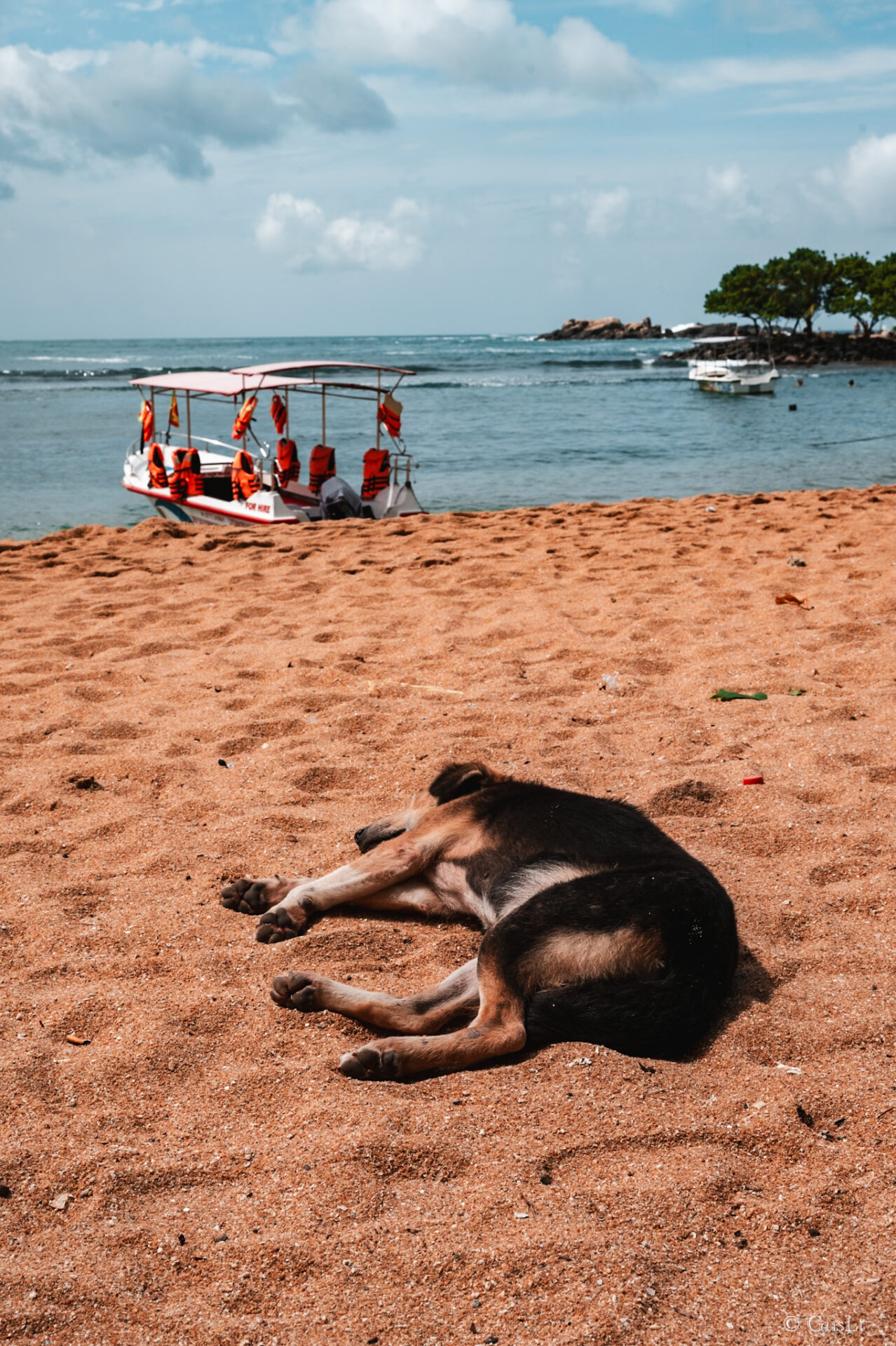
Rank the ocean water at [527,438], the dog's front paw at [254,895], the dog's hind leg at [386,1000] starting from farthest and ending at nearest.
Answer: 1. the ocean water at [527,438]
2. the dog's front paw at [254,895]
3. the dog's hind leg at [386,1000]

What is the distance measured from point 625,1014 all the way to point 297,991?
101 cm

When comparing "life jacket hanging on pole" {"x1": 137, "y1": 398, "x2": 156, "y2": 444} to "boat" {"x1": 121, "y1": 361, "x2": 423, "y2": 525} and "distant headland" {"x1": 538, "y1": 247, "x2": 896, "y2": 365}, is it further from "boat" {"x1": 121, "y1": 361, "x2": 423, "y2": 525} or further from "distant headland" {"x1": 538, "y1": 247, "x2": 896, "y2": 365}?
"distant headland" {"x1": 538, "y1": 247, "x2": 896, "y2": 365}

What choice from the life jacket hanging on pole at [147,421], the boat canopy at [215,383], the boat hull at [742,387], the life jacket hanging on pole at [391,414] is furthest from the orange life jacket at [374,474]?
the boat hull at [742,387]

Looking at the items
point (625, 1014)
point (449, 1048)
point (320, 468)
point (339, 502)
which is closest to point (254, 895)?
point (449, 1048)

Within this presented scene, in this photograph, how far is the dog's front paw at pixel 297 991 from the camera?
3.04 m

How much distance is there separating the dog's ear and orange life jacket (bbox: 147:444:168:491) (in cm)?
1260

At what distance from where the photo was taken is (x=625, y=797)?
4.44 metres

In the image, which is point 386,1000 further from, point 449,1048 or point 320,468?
point 320,468

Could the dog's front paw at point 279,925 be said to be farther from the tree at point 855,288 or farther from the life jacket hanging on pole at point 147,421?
the tree at point 855,288

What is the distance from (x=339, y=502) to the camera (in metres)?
13.7

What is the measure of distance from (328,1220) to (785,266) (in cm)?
8427

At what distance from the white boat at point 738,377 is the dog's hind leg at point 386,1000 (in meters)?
45.7

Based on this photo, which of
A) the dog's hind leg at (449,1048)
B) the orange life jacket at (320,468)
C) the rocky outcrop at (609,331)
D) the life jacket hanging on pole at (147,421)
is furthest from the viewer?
the rocky outcrop at (609,331)

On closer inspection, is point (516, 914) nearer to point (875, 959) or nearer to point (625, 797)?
point (875, 959)
